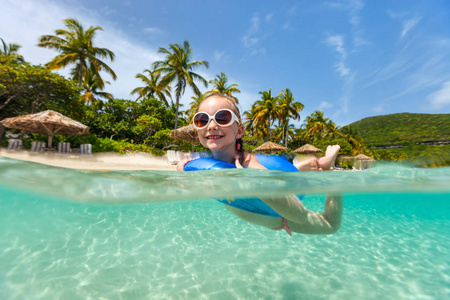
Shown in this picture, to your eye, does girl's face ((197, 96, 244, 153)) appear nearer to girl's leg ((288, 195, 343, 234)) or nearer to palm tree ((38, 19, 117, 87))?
girl's leg ((288, 195, 343, 234))

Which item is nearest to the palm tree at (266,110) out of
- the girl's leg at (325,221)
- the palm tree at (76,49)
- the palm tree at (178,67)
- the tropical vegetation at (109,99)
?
the tropical vegetation at (109,99)

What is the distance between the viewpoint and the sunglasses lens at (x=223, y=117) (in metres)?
2.56

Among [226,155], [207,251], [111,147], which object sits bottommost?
[207,251]

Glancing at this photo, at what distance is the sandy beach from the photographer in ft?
36.7

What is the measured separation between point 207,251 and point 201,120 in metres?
4.26

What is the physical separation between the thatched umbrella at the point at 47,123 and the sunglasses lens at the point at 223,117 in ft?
45.1

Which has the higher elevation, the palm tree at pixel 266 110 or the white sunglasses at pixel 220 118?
the palm tree at pixel 266 110

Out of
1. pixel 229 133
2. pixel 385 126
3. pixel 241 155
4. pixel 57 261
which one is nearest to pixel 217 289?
pixel 241 155

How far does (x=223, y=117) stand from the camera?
2590 millimetres

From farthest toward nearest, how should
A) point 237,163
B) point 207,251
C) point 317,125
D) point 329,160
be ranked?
point 317,125, point 207,251, point 237,163, point 329,160

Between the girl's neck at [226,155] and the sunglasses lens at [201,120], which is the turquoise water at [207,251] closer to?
the girl's neck at [226,155]

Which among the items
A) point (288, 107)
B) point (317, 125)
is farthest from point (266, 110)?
point (317, 125)

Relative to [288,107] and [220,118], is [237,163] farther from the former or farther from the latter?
[288,107]

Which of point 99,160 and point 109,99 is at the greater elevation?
point 109,99
